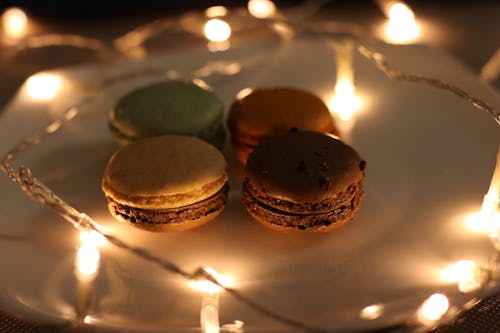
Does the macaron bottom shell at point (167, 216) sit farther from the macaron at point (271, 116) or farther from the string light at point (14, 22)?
the string light at point (14, 22)

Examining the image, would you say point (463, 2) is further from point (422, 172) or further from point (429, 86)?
point (422, 172)

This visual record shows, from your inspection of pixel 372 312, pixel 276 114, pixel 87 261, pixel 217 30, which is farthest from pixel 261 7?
pixel 372 312

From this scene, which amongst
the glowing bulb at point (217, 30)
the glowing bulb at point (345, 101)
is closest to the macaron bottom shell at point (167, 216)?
the glowing bulb at point (345, 101)

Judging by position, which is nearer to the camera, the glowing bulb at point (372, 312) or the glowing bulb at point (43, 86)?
the glowing bulb at point (372, 312)

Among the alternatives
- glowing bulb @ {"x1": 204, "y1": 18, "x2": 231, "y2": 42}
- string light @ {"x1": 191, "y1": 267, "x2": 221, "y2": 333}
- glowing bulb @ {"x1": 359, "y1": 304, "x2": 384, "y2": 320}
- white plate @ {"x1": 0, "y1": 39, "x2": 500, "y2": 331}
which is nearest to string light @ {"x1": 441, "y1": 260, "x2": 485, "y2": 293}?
white plate @ {"x1": 0, "y1": 39, "x2": 500, "y2": 331}

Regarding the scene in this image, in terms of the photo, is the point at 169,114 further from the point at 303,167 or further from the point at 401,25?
the point at 401,25

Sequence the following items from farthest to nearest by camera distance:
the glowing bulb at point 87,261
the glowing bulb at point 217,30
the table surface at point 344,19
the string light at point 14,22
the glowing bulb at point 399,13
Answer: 1. the string light at point 14,22
2. the glowing bulb at point 399,13
3. the table surface at point 344,19
4. the glowing bulb at point 217,30
5. the glowing bulb at point 87,261

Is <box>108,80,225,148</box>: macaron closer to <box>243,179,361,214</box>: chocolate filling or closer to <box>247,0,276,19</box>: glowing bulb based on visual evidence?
<box>243,179,361,214</box>: chocolate filling
